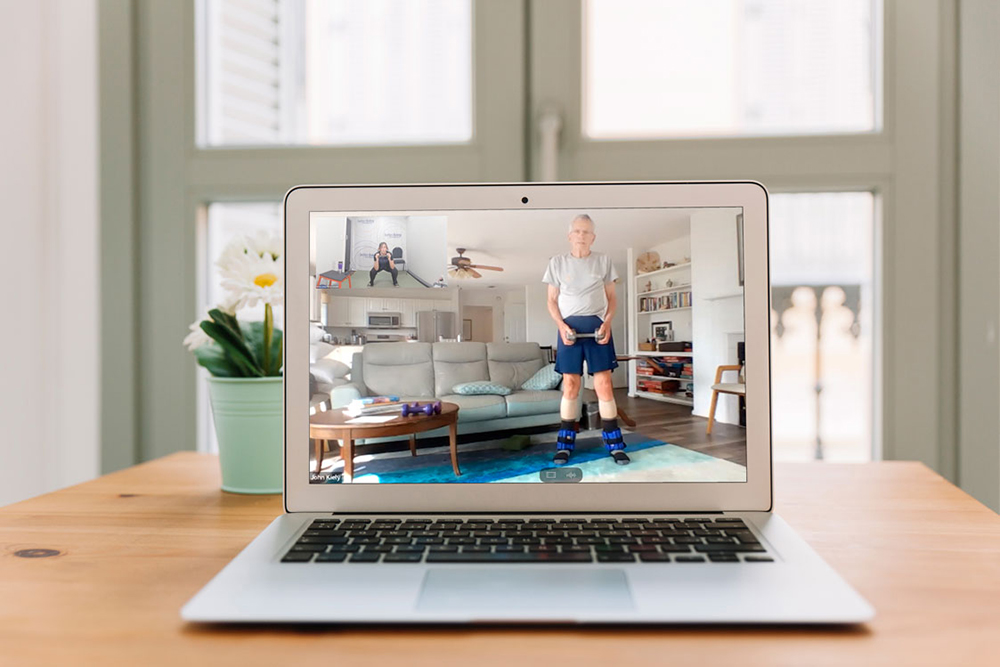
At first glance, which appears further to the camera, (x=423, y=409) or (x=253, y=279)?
(x=253, y=279)

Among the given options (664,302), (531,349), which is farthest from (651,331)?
(531,349)

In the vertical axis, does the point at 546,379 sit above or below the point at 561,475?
above

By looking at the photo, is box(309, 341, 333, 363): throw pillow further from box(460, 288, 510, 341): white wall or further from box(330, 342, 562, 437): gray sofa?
box(460, 288, 510, 341): white wall

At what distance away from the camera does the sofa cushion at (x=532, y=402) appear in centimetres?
64

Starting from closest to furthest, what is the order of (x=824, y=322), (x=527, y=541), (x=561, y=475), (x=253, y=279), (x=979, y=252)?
(x=527, y=541), (x=561, y=475), (x=253, y=279), (x=979, y=252), (x=824, y=322)

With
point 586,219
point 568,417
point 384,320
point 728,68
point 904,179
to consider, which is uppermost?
point 728,68

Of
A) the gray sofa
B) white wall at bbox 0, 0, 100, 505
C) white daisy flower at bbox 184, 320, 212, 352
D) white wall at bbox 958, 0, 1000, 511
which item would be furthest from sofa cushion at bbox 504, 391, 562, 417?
white wall at bbox 0, 0, 100, 505

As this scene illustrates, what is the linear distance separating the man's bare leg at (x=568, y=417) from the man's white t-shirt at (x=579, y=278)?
8 centimetres

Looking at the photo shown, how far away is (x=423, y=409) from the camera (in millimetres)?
659

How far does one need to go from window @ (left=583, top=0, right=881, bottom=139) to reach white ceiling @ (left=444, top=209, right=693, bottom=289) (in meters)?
0.63

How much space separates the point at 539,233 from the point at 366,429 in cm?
29

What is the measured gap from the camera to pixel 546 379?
66 cm

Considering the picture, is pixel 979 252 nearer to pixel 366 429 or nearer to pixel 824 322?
pixel 824 322

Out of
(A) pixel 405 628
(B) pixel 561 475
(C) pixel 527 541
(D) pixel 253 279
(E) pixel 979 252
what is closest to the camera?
(A) pixel 405 628
